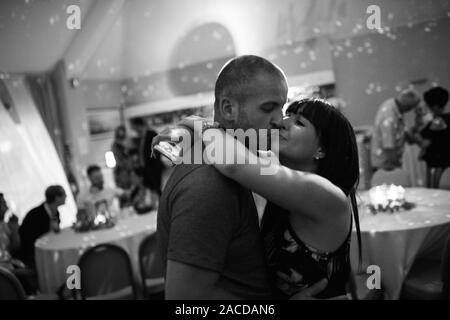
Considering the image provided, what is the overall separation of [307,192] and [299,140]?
0.26 m

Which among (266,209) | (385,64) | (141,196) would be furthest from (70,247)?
(385,64)

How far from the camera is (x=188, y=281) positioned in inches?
36.0

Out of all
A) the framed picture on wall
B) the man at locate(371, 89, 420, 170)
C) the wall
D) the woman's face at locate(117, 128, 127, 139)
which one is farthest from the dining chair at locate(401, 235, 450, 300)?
the framed picture on wall

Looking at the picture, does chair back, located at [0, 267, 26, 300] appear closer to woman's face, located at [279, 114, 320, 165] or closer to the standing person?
the standing person

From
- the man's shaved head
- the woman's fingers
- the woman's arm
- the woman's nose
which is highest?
the man's shaved head

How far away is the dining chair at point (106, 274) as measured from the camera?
254cm

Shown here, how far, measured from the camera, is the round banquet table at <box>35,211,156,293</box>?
2.83 meters

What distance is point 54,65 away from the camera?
6270mm

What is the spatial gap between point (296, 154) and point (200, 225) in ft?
1.37

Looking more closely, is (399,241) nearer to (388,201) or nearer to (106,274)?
(388,201)

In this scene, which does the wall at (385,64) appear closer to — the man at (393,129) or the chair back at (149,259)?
the man at (393,129)

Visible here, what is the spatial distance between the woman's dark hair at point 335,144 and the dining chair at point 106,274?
1.77m

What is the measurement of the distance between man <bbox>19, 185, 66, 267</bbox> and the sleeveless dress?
2546mm
